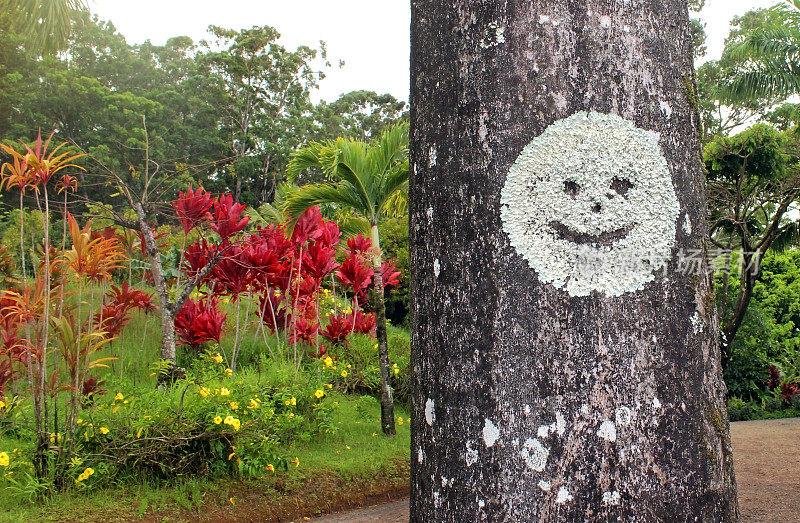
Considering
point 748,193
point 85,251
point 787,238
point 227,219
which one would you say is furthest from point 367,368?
point 787,238

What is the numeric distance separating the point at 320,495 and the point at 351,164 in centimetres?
291

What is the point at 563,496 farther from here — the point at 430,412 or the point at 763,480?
the point at 763,480

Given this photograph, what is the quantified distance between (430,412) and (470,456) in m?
0.11

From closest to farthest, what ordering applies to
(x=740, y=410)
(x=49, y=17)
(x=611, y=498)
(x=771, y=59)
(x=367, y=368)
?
(x=611, y=498)
(x=367, y=368)
(x=49, y=17)
(x=740, y=410)
(x=771, y=59)

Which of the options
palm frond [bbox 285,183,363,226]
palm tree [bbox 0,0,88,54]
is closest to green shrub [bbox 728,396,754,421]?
palm frond [bbox 285,183,363,226]

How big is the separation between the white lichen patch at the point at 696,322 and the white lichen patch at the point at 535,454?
34 centimetres

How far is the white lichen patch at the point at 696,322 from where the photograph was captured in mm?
1073

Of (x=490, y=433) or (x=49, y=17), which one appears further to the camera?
(x=49, y=17)

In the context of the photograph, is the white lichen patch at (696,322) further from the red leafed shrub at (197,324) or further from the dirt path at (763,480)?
the red leafed shrub at (197,324)

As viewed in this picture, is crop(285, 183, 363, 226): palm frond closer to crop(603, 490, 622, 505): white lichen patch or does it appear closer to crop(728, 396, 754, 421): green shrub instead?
crop(603, 490, 622, 505): white lichen patch

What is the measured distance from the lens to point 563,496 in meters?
1.02

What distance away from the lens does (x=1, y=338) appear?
428 centimetres

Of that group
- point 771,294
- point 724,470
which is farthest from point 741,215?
point 724,470

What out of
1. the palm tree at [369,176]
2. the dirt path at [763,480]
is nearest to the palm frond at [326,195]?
the palm tree at [369,176]
